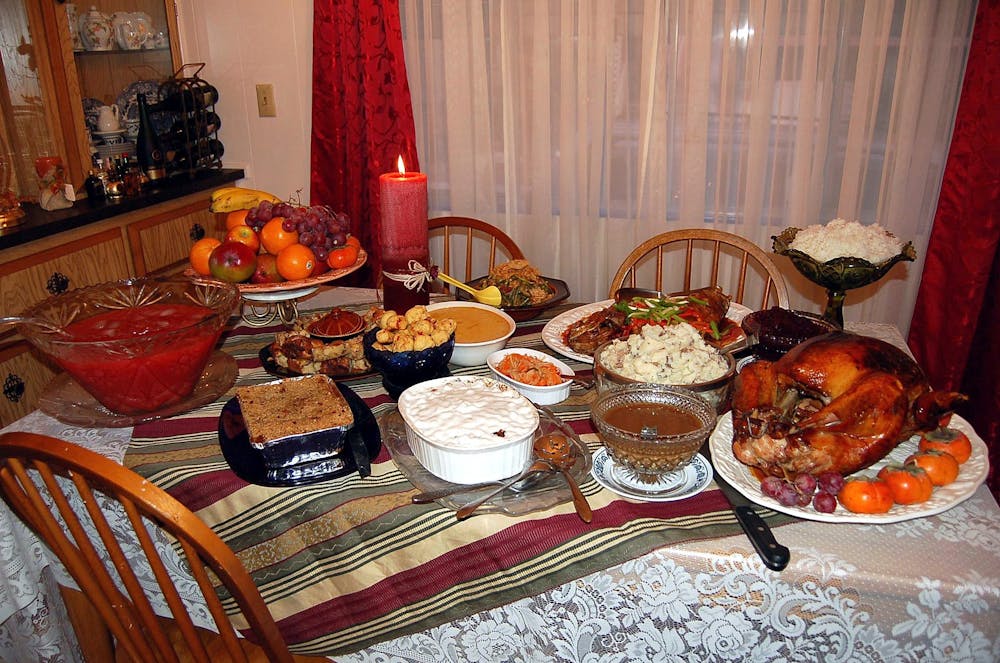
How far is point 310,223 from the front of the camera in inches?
65.8

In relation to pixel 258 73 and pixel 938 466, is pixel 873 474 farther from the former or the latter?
pixel 258 73

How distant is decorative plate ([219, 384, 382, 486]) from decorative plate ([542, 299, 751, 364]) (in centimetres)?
45

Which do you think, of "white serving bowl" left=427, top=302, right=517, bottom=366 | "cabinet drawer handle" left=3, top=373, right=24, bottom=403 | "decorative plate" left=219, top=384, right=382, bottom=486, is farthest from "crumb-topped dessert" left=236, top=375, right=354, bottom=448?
"cabinet drawer handle" left=3, top=373, right=24, bottom=403

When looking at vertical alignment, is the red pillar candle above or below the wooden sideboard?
above

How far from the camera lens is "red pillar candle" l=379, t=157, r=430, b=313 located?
5.11 ft

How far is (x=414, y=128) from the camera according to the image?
291cm

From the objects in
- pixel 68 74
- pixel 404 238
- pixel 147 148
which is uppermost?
pixel 68 74

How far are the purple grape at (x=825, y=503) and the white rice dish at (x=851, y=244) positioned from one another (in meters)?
0.65

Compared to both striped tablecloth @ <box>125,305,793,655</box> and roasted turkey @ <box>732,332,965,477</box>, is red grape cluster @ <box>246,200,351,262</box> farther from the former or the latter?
roasted turkey @ <box>732,332,965,477</box>

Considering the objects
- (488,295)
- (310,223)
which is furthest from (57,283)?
(488,295)

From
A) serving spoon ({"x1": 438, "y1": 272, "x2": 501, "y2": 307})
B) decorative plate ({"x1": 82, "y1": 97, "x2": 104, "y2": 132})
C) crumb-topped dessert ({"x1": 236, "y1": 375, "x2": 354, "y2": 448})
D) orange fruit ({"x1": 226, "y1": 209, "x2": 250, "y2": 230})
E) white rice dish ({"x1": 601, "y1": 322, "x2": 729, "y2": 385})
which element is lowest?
crumb-topped dessert ({"x1": 236, "y1": 375, "x2": 354, "y2": 448})

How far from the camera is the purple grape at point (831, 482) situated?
1.05 meters

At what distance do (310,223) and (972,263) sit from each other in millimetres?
2131

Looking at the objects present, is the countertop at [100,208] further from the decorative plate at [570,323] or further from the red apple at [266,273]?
the decorative plate at [570,323]
